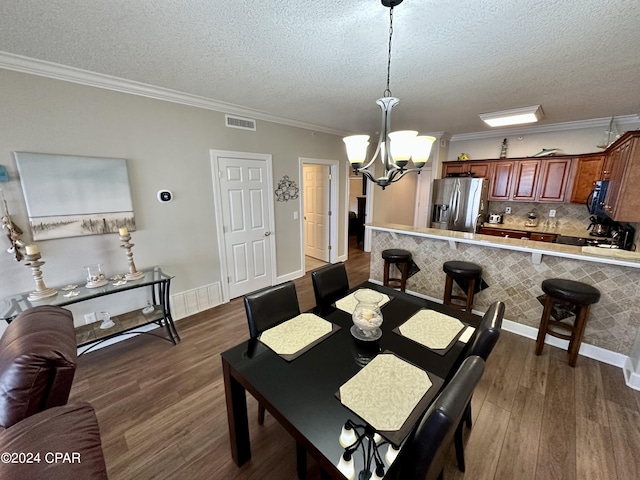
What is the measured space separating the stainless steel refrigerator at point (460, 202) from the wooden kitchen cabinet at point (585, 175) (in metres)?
1.17

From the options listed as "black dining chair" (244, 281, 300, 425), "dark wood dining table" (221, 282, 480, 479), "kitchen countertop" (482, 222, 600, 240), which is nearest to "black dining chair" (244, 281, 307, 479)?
"black dining chair" (244, 281, 300, 425)

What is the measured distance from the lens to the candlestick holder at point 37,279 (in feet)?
6.65

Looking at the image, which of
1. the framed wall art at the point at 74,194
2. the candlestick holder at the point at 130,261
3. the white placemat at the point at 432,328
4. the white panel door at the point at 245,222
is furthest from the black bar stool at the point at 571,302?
the framed wall art at the point at 74,194

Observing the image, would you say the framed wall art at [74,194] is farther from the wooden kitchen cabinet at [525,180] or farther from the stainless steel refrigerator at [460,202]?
the wooden kitchen cabinet at [525,180]

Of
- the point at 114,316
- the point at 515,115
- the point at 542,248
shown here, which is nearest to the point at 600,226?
the point at 515,115

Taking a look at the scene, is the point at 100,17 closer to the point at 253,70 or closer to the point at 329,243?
the point at 253,70

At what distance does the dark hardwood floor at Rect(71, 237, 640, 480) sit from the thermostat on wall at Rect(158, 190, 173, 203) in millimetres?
1550

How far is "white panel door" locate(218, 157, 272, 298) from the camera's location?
11.0 ft

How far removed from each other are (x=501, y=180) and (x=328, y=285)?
435cm

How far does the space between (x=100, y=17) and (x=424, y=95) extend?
281 cm

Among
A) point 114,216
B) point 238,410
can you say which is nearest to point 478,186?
point 238,410

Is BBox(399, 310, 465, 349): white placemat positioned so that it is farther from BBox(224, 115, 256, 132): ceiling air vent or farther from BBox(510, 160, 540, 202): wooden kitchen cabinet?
BBox(510, 160, 540, 202): wooden kitchen cabinet

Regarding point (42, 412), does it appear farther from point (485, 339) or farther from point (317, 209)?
point (317, 209)

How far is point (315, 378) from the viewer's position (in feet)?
3.91
